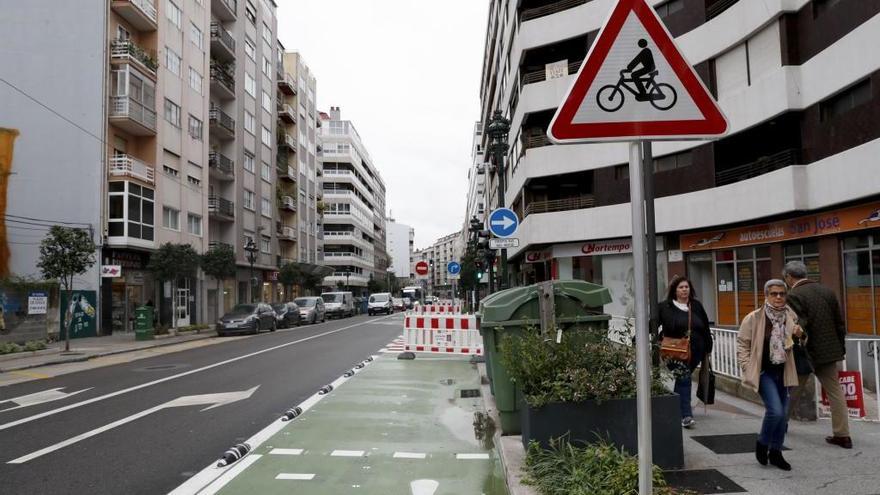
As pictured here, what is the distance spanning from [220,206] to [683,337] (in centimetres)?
3777

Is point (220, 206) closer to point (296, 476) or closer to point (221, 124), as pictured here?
point (221, 124)

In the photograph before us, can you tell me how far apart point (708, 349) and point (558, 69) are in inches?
906

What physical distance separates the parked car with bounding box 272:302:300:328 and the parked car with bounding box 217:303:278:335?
3.18 metres

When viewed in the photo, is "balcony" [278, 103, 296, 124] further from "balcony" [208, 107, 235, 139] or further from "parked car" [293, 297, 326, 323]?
"parked car" [293, 297, 326, 323]

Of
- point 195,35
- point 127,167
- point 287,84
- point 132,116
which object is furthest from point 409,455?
point 287,84

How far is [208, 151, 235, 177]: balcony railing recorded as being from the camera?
1522 inches

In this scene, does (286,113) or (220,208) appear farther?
(286,113)

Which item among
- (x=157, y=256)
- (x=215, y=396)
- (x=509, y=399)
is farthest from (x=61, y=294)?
(x=509, y=399)

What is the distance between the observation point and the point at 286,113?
55.8 meters

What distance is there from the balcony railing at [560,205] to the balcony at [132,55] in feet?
63.4

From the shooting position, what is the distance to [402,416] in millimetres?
7828

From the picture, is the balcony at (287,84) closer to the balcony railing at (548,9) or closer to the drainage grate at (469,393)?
the balcony railing at (548,9)

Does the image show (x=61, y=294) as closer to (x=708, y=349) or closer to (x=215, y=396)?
(x=215, y=396)

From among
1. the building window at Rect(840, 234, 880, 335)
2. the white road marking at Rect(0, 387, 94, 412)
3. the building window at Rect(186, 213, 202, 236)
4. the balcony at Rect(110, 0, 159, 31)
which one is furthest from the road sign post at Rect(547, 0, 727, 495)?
the building window at Rect(186, 213, 202, 236)
